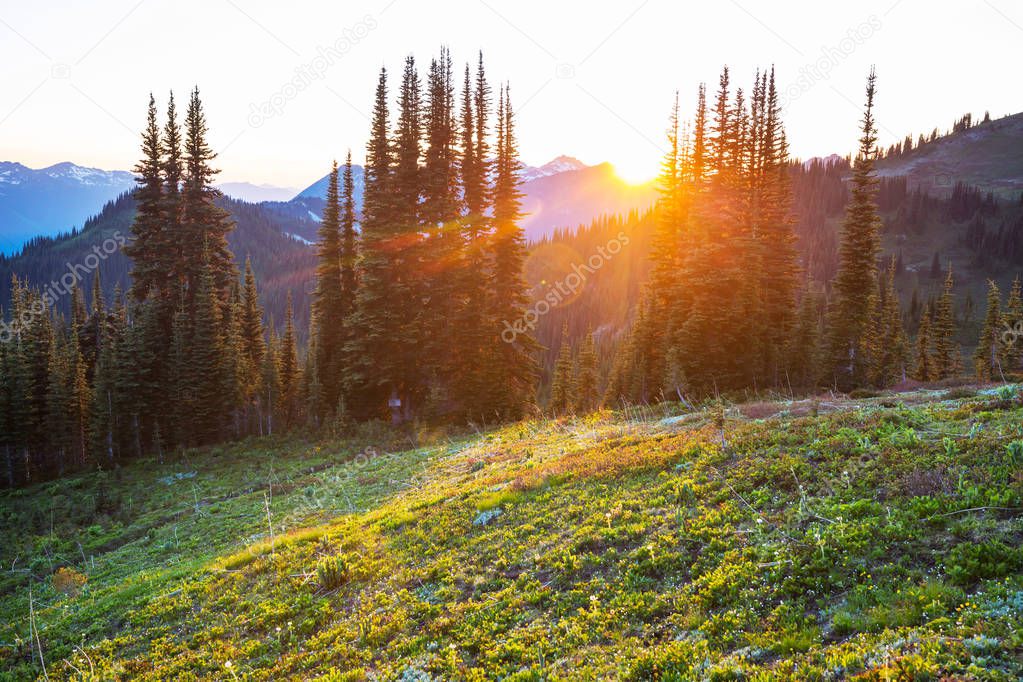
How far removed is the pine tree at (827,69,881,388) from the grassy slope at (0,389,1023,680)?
2101 centimetres

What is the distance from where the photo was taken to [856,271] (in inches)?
1457

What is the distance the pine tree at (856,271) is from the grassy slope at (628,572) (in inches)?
827

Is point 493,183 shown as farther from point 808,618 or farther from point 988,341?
point 988,341

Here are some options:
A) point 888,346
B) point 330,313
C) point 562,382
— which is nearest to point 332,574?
point 330,313

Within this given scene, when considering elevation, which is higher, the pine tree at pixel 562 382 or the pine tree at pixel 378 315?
the pine tree at pixel 378 315

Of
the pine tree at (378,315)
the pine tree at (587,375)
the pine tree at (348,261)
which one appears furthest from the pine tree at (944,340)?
the pine tree at (348,261)

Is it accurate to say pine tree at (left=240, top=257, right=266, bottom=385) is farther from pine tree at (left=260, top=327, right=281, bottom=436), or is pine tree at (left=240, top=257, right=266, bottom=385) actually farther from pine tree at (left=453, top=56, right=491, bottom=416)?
pine tree at (left=453, top=56, right=491, bottom=416)

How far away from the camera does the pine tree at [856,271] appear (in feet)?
119

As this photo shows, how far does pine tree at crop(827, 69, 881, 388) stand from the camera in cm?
3622

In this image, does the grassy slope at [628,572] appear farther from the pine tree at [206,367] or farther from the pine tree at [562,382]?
the pine tree at [562,382]

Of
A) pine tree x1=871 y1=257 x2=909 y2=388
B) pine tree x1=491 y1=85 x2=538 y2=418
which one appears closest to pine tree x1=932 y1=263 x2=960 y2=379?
pine tree x1=871 y1=257 x2=909 y2=388

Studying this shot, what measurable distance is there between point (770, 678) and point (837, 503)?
164 inches

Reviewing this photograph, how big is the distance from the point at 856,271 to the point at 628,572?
3703 cm

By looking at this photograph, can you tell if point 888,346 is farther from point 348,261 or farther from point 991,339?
point 348,261
